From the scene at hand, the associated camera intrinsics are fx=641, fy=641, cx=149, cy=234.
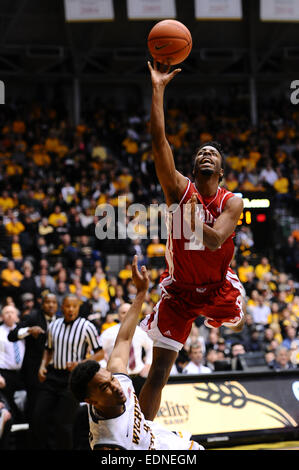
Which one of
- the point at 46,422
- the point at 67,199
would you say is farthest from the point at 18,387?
the point at 67,199

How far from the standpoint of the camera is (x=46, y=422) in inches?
297

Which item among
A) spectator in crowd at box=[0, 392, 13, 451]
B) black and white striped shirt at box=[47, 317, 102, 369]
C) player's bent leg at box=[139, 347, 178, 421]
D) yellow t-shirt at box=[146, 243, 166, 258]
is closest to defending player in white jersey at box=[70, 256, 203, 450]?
player's bent leg at box=[139, 347, 178, 421]

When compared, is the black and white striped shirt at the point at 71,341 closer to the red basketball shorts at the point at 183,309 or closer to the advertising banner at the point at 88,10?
the red basketball shorts at the point at 183,309

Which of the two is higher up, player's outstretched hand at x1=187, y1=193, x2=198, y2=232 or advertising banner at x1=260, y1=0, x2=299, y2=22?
advertising banner at x1=260, y1=0, x2=299, y2=22

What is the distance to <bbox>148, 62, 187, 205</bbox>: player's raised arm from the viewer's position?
4.62 metres

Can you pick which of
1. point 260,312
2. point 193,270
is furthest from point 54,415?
point 260,312

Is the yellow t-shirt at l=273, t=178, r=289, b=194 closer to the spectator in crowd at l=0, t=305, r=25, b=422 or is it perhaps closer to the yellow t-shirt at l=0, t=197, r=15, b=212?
the yellow t-shirt at l=0, t=197, r=15, b=212

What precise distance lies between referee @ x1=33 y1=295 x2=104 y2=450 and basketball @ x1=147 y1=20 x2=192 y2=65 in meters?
3.92

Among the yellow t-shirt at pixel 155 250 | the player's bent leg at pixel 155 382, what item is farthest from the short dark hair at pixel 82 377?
the yellow t-shirt at pixel 155 250

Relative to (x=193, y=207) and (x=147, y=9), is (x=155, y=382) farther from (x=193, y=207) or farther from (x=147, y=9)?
(x=147, y=9)

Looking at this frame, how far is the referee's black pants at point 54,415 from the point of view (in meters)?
7.52

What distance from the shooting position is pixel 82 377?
147 inches

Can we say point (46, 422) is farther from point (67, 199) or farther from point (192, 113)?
point (192, 113)

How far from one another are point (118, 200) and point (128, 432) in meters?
12.3
